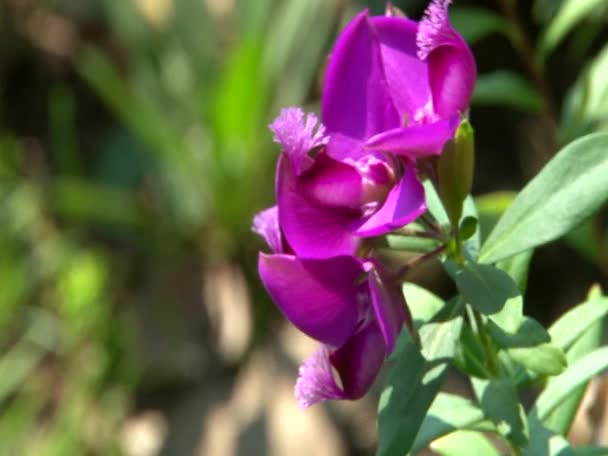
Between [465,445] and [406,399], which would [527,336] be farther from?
[465,445]

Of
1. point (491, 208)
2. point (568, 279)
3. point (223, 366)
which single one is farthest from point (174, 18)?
point (491, 208)

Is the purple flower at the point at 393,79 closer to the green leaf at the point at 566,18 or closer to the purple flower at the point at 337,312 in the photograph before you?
Result: the purple flower at the point at 337,312

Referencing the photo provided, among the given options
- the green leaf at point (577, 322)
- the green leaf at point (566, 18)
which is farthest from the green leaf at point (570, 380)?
the green leaf at point (566, 18)

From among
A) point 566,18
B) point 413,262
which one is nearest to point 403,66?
point 413,262

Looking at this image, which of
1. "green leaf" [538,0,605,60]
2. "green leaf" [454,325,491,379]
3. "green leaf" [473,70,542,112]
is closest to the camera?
"green leaf" [454,325,491,379]

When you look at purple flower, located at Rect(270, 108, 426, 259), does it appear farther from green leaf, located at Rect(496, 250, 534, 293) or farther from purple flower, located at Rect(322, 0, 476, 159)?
green leaf, located at Rect(496, 250, 534, 293)

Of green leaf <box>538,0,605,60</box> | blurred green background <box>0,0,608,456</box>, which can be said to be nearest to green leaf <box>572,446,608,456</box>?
green leaf <box>538,0,605,60</box>

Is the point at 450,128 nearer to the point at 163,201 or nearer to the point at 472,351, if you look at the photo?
the point at 472,351
